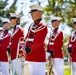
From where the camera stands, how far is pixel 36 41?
7980 mm

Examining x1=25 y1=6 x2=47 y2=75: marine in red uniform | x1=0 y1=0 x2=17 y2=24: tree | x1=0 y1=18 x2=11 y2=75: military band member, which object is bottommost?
x1=0 y1=0 x2=17 y2=24: tree

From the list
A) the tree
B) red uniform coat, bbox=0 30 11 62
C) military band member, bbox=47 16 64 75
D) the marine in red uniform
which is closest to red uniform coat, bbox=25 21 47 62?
the marine in red uniform

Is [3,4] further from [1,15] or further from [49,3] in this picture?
[49,3]

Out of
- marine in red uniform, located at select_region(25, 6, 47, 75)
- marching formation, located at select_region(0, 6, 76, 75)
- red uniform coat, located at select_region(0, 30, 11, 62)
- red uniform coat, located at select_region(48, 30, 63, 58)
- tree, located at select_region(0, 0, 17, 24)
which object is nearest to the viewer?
marine in red uniform, located at select_region(25, 6, 47, 75)

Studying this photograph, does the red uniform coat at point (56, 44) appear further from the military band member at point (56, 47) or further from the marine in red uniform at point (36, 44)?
the marine in red uniform at point (36, 44)

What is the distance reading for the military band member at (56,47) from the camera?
10.8m

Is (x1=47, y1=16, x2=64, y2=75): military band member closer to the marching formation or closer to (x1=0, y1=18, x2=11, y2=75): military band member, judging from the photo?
the marching formation

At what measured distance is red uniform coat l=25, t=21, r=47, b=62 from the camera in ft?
26.1

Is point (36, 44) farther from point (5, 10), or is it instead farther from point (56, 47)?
point (5, 10)

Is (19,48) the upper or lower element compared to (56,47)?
upper

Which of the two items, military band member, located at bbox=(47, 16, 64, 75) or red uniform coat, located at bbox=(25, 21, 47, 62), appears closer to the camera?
red uniform coat, located at bbox=(25, 21, 47, 62)

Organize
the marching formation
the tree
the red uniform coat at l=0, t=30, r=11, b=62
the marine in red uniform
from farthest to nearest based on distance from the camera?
the tree, the red uniform coat at l=0, t=30, r=11, b=62, the marching formation, the marine in red uniform

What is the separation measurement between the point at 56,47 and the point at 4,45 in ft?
4.82

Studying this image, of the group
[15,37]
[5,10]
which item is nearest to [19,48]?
[15,37]
